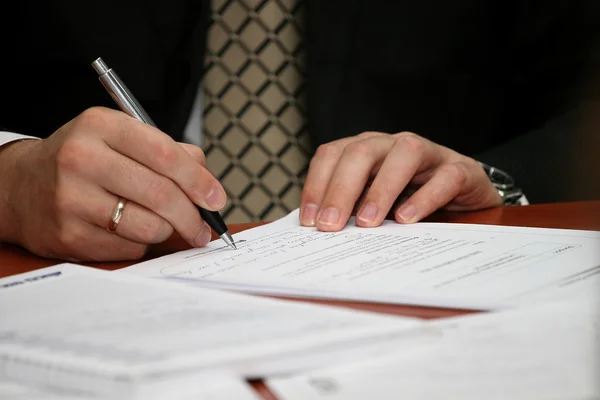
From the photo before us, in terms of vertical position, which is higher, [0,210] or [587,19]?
[587,19]

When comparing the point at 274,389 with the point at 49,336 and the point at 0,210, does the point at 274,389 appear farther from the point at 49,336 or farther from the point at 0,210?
the point at 0,210

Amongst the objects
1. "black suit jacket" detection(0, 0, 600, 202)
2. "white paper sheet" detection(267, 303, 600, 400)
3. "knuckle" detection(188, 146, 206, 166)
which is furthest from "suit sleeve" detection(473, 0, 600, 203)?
"white paper sheet" detection(267, 303, 600, 400)

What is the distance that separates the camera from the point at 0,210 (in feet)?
1.62

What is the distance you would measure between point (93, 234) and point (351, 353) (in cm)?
26

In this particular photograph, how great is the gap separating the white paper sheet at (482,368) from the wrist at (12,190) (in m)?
0.35

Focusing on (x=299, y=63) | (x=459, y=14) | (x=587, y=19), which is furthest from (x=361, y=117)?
(x=587, y=19)

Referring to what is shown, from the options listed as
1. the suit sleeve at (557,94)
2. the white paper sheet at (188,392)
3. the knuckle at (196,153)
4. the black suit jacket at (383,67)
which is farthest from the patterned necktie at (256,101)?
the white paper sheet at (188,392)

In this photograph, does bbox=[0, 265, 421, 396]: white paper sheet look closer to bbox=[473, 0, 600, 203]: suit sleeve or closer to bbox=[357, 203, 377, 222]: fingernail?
bbox=[357, 203, 377, 222]: fingernail

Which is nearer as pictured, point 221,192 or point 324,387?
point 324,387

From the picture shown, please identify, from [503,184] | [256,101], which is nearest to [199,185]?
[503,184]

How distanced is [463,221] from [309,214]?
14 cm

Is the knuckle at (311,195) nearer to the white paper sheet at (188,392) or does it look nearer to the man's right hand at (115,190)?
the man's right hand at (115,190)

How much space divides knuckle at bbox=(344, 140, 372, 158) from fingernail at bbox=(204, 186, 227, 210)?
0.17 meters

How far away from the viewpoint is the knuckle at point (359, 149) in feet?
1.82
